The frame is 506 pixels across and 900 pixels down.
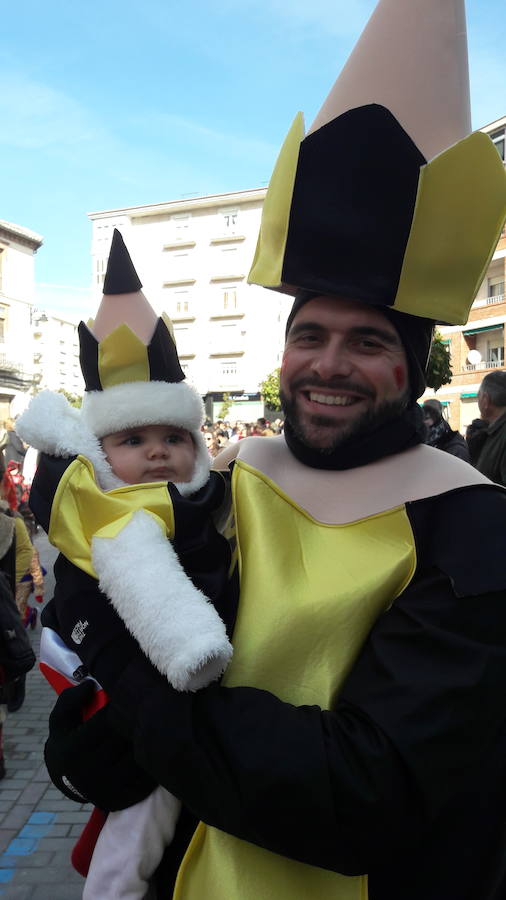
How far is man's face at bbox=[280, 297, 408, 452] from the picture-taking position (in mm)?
1536

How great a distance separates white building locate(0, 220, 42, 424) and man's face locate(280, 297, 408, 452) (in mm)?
46992

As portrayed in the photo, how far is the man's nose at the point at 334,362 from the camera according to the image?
1.53 metres

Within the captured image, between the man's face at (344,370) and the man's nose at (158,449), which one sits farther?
the man's nose at (158,449)

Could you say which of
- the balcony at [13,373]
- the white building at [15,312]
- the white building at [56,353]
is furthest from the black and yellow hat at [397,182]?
the white building at [56,353]

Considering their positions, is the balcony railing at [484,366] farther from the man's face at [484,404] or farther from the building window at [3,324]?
the building window at [3,324]

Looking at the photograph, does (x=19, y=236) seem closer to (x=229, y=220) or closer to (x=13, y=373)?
(x=13, y=373)

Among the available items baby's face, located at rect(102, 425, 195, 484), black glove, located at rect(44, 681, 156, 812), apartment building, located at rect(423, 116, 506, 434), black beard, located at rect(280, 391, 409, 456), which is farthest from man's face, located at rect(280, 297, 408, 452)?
apartment building, located at rect(423, 116, 506, 434)

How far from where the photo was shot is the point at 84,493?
1656 millimetres

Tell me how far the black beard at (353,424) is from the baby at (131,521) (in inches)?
11.7

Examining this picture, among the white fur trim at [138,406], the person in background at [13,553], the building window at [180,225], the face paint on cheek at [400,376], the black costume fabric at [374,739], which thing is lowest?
→ the person in background at [13,553]

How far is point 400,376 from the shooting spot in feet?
5.19

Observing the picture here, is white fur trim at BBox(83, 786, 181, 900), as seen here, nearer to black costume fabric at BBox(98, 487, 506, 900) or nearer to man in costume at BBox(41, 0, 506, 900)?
man in costume at BBox(41, 0, 506, 900)

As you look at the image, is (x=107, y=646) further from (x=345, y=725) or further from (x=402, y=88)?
(x=402, y=88)

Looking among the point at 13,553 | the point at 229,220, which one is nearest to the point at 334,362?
the point at 13,553
